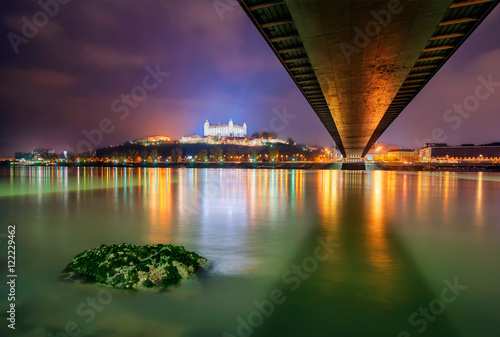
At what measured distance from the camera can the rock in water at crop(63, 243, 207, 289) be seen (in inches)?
201

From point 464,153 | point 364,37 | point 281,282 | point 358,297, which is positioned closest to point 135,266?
point 281,282

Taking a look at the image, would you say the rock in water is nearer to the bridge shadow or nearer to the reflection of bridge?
the bridge shadow

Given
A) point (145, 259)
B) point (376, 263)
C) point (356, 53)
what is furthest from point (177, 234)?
point (356, 53)

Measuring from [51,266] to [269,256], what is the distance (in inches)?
187

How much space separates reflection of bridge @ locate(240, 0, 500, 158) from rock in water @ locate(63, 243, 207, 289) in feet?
39.0

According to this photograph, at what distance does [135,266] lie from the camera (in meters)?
5.29

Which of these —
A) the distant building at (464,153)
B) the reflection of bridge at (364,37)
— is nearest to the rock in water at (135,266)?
the reflection of bridge at (364,37)

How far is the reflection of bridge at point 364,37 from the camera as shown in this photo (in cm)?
1308

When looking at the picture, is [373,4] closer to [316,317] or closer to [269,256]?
[269,256]

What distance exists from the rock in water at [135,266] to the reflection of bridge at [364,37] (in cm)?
1189

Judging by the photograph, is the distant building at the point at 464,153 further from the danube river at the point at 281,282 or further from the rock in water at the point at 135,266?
the rock in water at the point at 135,266

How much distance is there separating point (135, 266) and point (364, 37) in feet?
53.6

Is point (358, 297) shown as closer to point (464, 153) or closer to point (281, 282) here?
point (281, 282)

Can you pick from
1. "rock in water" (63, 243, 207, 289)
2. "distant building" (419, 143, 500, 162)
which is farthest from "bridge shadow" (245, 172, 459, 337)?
"distant building" (419, 143, 500, 162)
